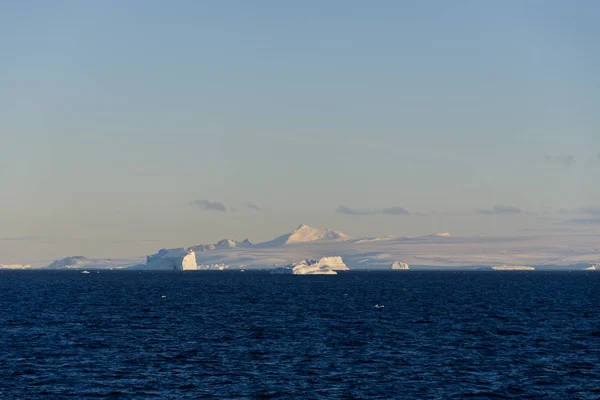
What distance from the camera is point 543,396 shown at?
49.0 meters

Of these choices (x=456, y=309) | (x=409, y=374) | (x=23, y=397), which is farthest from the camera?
(x=456, y=309)

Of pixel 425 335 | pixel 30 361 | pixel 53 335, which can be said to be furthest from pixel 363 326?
pixel 30 361

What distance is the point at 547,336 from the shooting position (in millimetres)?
79312

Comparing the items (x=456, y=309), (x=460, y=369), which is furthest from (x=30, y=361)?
(x=456, y=309)

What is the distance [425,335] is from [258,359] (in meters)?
23.4

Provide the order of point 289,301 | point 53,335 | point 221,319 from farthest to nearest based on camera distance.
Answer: point 289,301 → point 221,319 → point 53,335

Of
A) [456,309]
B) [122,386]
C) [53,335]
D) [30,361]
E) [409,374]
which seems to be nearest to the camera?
[122,386]

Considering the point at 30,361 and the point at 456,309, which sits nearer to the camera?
the point at 30,361

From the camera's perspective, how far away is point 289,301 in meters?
136

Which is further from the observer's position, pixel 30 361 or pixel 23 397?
pixel 30 361

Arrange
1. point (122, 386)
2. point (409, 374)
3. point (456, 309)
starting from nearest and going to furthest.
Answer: point (122, 386), point (409, 374), point (456, 309)

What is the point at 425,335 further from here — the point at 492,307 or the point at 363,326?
the point at 492,307

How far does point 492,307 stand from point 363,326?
41.4 meters

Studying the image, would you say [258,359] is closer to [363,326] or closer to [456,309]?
[363,326]
